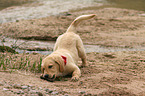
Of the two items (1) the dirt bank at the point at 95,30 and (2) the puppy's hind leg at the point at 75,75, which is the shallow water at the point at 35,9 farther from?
(2) the puppy's hind leg at the point at 75,75

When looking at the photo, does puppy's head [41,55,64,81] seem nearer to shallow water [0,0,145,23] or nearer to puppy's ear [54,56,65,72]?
puppy's ear [54,56,65,72]

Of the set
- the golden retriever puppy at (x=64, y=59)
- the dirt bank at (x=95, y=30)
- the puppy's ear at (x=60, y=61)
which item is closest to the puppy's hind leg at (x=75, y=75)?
the golden retriever puppy at (x=64, y=59)

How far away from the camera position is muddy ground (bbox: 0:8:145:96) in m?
3.98

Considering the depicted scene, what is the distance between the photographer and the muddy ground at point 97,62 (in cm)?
398

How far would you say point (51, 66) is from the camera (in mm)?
4562

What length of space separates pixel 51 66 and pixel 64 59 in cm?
37

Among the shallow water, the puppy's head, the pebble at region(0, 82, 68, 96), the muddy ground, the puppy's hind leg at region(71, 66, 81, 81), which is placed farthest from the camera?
the shallow water

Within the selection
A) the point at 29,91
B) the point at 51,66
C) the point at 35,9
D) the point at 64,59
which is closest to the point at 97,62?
the point at 64,59

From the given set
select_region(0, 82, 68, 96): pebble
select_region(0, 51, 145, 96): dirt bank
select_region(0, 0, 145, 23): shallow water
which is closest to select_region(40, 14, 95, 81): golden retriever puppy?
select_region(0, 51, 145, 96): dirt bank

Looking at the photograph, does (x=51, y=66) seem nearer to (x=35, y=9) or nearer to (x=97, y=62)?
Result: (x=97, y=62)

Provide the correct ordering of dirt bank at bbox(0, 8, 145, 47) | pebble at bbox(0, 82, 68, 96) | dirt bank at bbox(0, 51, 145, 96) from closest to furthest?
pebble at bbox(0, 82, 68, 96), dirt bank at bbox(0, 51, 145, 96), dirt bank at bbox(0, 8, 145, 47)

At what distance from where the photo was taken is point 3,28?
10758 millimetres

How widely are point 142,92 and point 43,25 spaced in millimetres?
8202

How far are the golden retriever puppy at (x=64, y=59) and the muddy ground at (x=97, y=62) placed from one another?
0.54 feet
